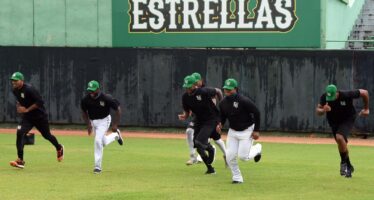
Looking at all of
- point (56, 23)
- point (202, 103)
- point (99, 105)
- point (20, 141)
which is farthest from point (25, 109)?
point (56, 23)

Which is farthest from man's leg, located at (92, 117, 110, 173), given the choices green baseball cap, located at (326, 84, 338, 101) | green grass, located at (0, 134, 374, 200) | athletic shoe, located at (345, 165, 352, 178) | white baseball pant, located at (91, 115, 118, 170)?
athletic shoe, located at (345, 165, 352, 178)

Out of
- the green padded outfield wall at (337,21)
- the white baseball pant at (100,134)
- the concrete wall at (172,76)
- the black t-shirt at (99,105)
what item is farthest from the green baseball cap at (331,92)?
the green padded outfield wall at (337,21)

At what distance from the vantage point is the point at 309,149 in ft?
90.5

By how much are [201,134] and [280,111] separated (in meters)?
13.5

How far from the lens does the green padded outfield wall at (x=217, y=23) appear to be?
33812mm

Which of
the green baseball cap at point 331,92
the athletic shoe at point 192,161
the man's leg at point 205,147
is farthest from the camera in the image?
the athletic shoe at point 192,161

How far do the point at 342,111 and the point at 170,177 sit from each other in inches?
143

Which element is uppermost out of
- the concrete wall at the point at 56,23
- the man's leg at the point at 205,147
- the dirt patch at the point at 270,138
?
the concrete wall at the point at 56,23

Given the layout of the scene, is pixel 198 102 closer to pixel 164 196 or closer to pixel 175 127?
pixel 164 196

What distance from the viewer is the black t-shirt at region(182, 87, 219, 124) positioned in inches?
788

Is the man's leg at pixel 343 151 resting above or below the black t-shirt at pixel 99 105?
below

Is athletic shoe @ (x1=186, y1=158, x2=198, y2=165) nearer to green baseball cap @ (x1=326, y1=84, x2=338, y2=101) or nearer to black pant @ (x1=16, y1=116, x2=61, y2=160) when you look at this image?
black pant @ (x1=16, y1=116, x2=61, y2=160)

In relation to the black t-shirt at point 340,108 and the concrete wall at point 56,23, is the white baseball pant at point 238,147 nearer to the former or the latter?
the black t-shirt at point 340,108

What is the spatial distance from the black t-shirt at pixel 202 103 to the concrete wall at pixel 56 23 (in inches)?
648
